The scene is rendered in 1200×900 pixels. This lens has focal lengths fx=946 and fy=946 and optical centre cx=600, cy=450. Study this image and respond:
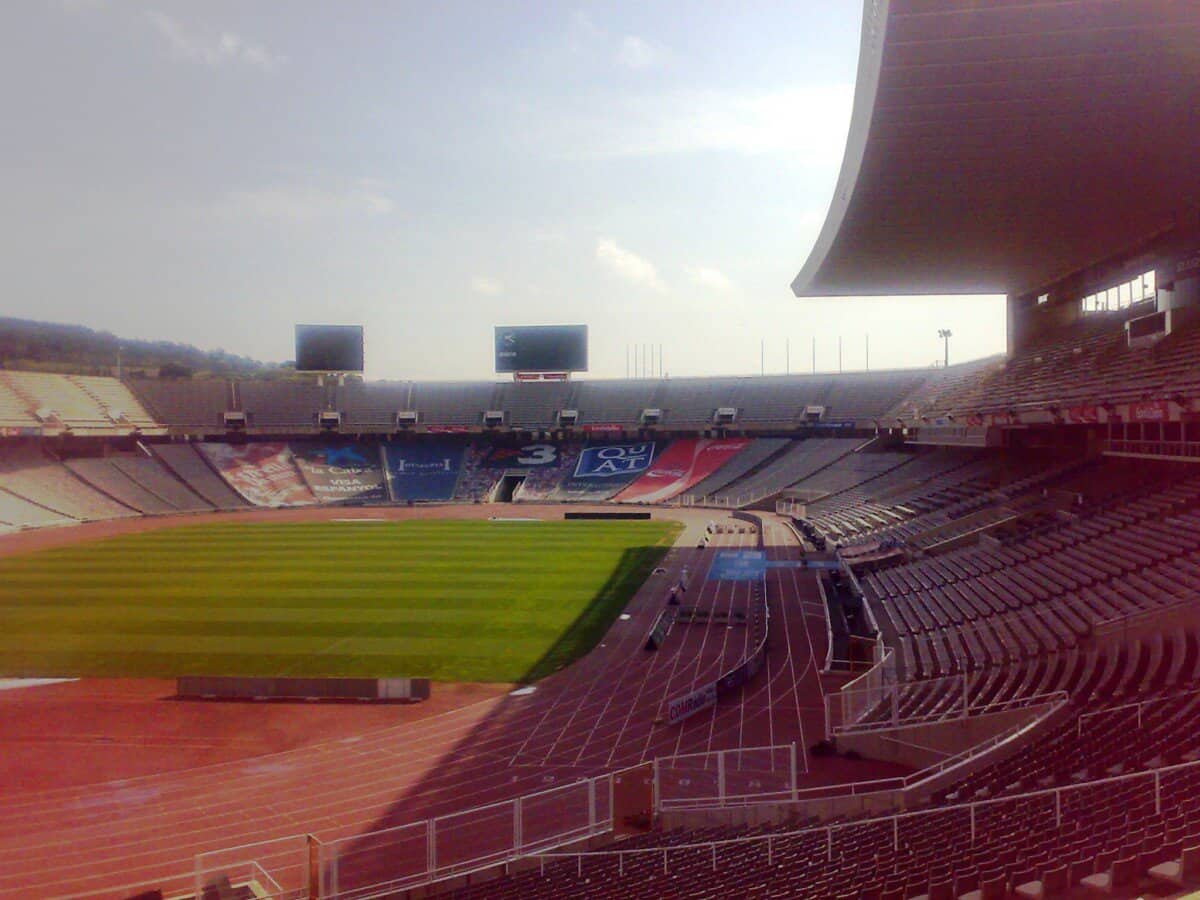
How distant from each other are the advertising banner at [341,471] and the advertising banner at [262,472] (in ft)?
2.45

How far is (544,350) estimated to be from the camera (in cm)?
7238

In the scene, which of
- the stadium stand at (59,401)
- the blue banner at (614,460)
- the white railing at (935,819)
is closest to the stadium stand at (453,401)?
the blue banner at (614,460)

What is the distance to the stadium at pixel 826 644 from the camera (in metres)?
10.3

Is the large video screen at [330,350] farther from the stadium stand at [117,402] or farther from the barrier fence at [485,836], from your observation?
the barrier fence at [485,836]

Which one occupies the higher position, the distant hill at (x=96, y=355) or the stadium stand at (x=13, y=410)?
the distant hill at (x=96, y=355)

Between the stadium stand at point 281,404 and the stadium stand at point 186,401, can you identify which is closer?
the stadium stand at point 186,401

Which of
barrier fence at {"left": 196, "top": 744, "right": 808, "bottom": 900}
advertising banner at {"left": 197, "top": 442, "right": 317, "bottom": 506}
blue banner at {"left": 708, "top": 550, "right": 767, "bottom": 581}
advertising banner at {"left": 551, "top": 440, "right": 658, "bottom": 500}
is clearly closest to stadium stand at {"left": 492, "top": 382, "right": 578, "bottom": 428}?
advertising banner at {"left": 551, "top": 440, "right": 658, "bottom": 500}

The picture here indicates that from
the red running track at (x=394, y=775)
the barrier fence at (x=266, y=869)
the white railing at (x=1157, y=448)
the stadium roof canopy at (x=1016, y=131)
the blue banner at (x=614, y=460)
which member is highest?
the stadium roof canopy at (x=1016, y=131)

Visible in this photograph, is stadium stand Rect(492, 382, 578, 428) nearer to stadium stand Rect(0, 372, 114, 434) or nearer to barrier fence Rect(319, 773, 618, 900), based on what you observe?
stadium stand Rect(0, 372, 114, 434)

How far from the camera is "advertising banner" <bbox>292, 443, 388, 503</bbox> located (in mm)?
62562

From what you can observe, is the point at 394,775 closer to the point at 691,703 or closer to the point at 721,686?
the point at 691,703

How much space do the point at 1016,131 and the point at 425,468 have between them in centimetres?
5387

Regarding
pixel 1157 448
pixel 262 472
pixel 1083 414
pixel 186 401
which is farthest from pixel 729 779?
pixel 186 401

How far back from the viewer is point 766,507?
175ft
